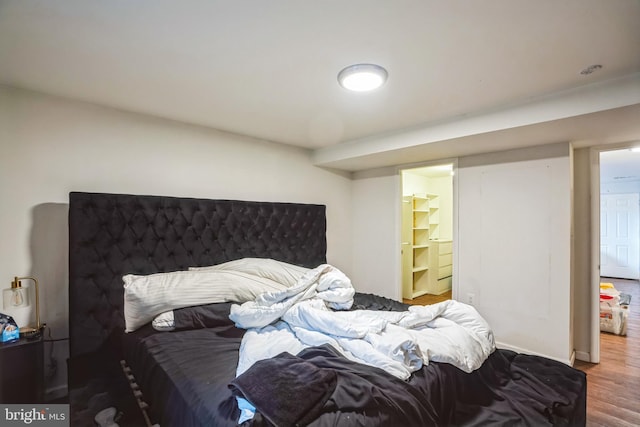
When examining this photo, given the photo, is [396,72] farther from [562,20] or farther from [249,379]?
[249,379]

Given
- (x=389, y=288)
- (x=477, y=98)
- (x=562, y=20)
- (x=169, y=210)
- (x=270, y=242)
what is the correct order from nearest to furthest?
(x=562, y=20) < (x=477, y=98) < (x=169, y=210) < (x=270, y=242) < (x=389, y=288)

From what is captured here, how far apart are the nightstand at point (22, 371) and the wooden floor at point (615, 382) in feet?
11.8

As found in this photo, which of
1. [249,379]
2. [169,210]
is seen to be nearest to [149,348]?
[249,379]

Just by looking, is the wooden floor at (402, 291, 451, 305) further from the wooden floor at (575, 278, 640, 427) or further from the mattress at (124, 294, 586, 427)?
the mattress at (124, 294, 586, 427)

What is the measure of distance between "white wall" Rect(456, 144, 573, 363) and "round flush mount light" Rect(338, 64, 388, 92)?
196 centimetres

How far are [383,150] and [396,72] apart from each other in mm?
1339

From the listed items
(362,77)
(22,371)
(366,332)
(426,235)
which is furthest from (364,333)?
(426,235)

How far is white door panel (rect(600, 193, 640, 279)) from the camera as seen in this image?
6984mm

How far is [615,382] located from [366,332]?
8.43ft

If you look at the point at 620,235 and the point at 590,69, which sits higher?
the point at 590,69

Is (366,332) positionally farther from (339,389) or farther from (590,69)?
(590,69)

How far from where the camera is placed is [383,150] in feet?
10.5

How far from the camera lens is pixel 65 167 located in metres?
2.26

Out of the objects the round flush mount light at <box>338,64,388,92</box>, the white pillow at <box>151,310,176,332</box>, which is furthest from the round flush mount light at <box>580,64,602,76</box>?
the white pillow at <box>151,310,176,332</box>
